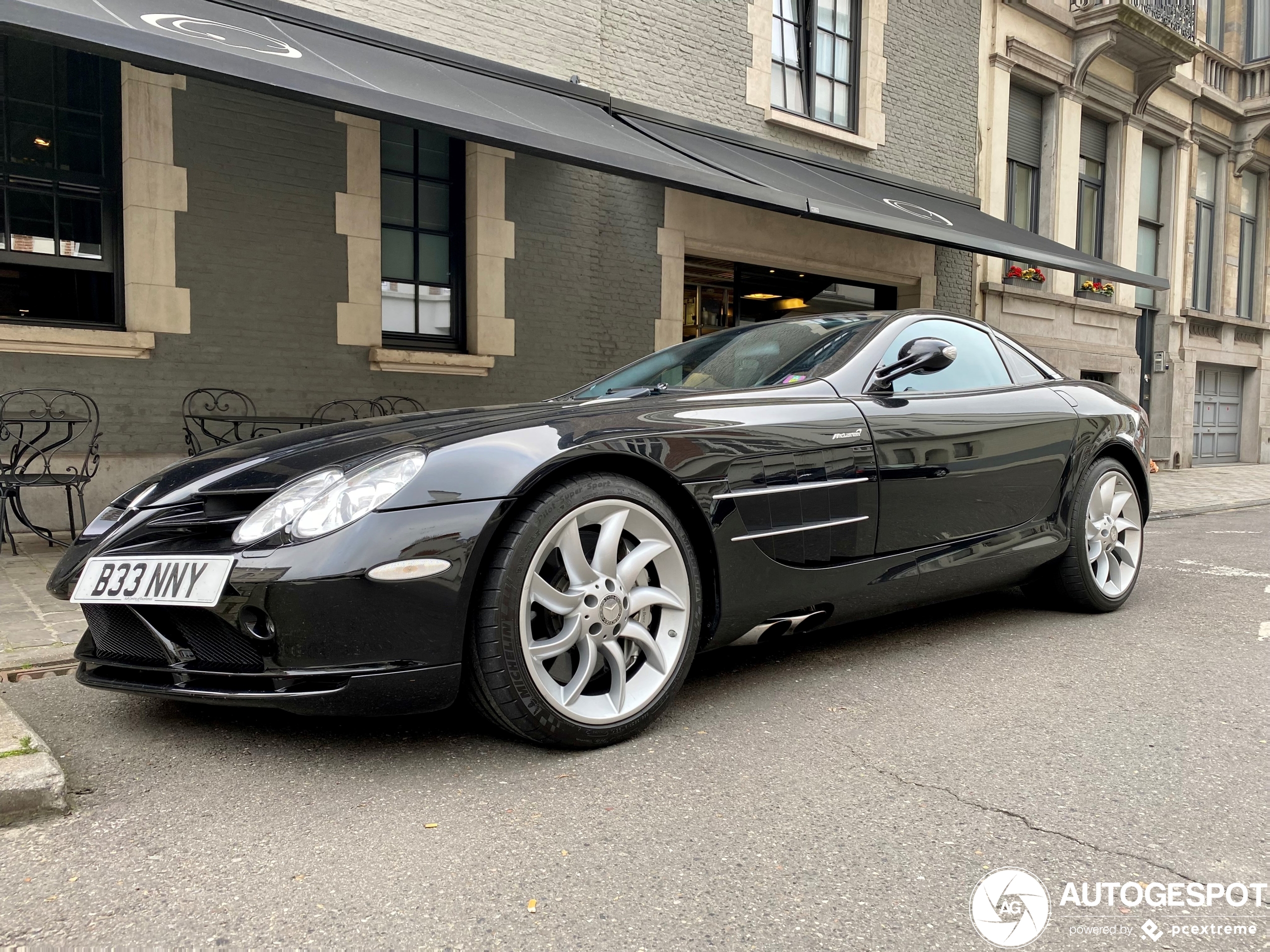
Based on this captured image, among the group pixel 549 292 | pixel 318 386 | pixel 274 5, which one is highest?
pixel 274 5

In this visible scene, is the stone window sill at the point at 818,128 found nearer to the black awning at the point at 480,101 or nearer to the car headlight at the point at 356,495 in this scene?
the black awning at the point at 480,101

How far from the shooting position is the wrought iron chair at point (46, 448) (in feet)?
18.7

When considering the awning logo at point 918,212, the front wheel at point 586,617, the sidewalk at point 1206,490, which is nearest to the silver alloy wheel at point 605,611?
the front wheel at point 586,617

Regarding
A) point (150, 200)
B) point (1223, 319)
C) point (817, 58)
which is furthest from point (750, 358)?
point (1223, 319)

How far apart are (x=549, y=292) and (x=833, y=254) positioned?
4199 mm

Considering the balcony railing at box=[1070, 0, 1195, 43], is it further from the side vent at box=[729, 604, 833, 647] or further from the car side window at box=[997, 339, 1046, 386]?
the side vent at box=[729, 604, 833, 647]

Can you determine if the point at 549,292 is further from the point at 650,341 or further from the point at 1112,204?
the point at 1112,204

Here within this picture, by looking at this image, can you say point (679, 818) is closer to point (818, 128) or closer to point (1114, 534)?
point (1114, 534)

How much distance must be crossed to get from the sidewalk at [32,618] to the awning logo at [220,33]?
2.87 meters

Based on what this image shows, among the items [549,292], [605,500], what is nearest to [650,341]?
[549,292]

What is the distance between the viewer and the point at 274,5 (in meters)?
6.88

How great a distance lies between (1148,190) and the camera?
55.8 ft

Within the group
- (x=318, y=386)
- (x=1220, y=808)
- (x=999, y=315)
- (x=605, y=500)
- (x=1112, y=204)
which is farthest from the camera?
(x=1112, y=204)

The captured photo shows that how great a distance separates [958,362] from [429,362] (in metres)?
4.98
